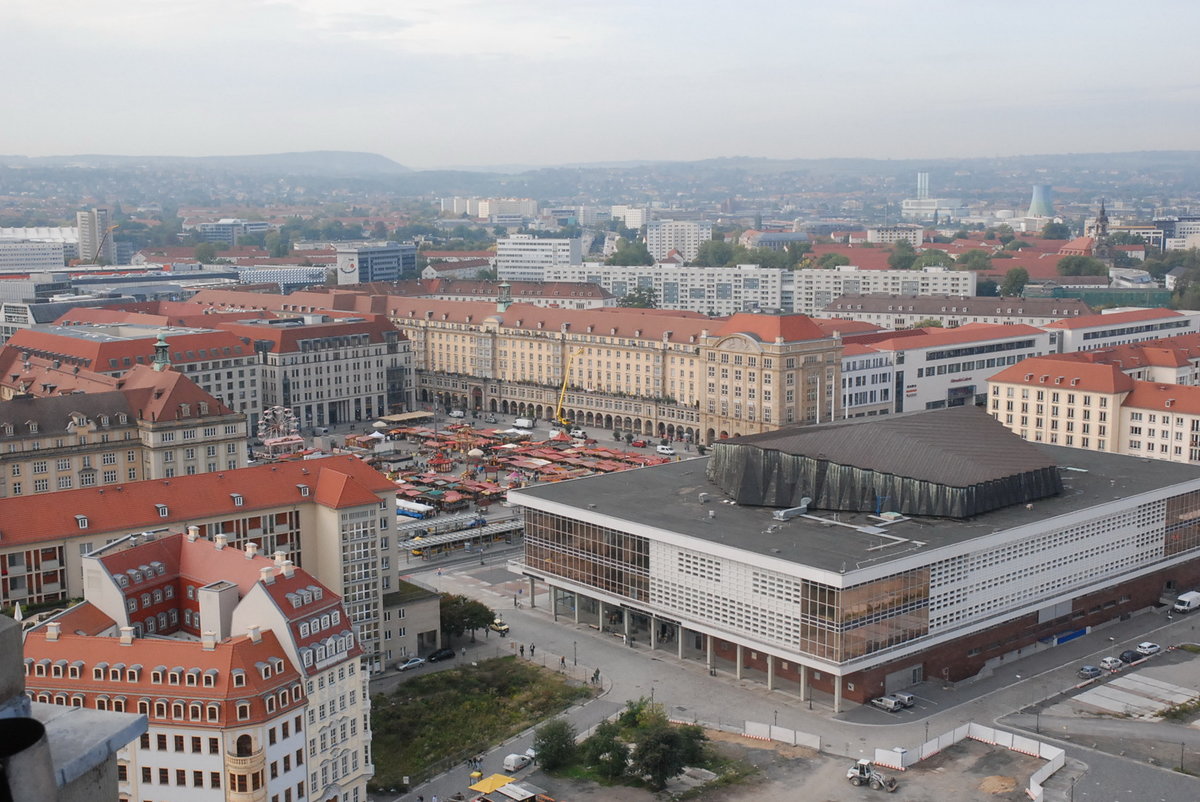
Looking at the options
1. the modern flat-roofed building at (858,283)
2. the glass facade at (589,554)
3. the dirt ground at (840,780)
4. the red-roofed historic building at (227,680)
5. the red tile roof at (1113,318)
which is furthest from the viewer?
the modern flat-roofed building at (858,283)

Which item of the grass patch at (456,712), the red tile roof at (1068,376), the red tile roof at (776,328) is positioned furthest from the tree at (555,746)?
the red tile roof at (776,328)

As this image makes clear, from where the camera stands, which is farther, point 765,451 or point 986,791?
point 765,451

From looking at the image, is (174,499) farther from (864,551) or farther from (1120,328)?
(1120,328)

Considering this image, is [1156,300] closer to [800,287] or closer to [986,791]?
[800,287]

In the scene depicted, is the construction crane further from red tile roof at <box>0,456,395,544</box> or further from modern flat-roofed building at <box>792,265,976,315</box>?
modern flat-roofed building at <box>792,265,976,315</box>

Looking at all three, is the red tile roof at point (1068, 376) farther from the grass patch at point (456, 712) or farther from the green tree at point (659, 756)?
the green tree at point (659, 756)

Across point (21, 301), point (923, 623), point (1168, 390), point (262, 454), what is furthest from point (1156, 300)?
point (21, 301)
